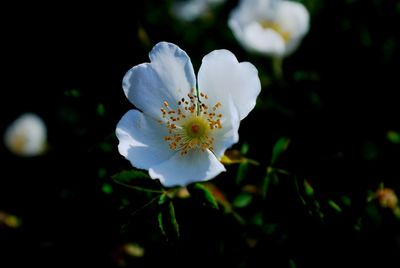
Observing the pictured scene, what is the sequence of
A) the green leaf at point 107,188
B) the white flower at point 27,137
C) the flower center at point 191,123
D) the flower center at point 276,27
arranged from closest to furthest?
the flower center at point 191,123 → the green leaf at point 107,188 → the flower center at point 276,27 → the white flower at point 27,137

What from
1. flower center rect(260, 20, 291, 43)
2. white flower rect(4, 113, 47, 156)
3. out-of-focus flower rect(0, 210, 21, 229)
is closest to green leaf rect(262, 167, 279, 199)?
flower center rect(260, 20, 291, 43)

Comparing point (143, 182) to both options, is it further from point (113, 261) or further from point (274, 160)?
point (113, 261)

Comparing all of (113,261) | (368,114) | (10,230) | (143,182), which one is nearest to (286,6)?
(368,114)

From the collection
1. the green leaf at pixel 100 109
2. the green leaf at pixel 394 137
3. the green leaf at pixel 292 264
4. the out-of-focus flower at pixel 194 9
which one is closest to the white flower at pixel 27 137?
the green leaf at pixel 100 109

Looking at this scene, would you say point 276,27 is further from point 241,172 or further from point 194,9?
point 241,172

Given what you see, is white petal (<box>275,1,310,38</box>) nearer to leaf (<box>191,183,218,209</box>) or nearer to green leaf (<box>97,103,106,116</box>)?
green leaf (<box>97,103,106,116</box>)

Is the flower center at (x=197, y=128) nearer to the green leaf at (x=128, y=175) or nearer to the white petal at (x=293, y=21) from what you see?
the green leaf at (x=128, y=175)
